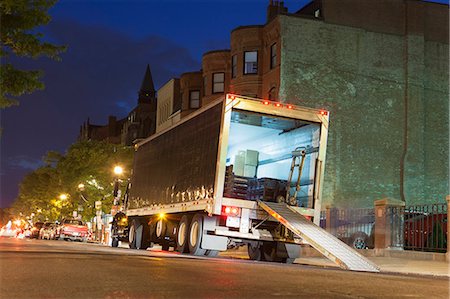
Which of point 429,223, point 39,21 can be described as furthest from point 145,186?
point 429,223

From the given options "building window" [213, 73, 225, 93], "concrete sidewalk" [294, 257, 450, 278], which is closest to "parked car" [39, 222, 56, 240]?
"building window" [213, 73, 225, 93]

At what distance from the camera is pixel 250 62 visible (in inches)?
1517

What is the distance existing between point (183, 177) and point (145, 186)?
15.4ft

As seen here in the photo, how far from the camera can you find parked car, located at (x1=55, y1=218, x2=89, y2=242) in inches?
1660

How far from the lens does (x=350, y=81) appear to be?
37.6 meters

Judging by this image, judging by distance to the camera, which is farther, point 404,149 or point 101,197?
point 101,197

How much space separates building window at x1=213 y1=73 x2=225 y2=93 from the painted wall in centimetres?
677

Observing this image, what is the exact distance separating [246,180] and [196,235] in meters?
2.36

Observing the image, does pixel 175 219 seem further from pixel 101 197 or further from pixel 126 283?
pixel 101 197

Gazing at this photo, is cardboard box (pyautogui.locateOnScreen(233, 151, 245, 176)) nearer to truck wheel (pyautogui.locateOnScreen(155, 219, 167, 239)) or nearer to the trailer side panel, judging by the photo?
the trailer side panel

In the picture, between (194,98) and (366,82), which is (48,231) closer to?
(194,98)

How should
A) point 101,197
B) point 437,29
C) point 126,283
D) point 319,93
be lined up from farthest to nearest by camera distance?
point 101,197 < point 437,29 < point 319,93 < point 126,283

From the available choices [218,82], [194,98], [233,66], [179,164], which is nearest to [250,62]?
[233,66]

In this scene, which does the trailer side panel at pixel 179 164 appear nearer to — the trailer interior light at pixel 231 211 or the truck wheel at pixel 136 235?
the trailer interior light at pixel 231 211
